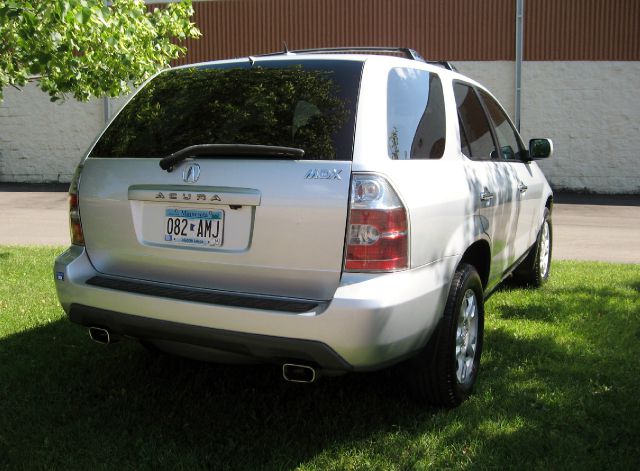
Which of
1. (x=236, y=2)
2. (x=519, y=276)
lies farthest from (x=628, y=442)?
(x=236, y=2)

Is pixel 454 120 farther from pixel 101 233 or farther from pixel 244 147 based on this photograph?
pixel 101 233

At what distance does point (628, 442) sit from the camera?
3.10 m

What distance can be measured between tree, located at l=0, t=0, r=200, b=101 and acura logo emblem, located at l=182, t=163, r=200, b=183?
2.55 m

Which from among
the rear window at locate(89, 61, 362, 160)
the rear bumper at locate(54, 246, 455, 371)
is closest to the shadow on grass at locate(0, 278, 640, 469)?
the rear bumper at locate(54, 246, 455, 371)

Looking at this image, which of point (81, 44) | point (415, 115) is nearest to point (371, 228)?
point (415, 115)

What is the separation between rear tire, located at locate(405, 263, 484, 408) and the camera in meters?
3.21

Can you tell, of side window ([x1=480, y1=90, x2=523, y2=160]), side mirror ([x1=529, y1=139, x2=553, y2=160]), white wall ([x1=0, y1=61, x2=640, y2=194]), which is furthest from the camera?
white wall ([x1=0, y1=61, x2=640, y2=194])

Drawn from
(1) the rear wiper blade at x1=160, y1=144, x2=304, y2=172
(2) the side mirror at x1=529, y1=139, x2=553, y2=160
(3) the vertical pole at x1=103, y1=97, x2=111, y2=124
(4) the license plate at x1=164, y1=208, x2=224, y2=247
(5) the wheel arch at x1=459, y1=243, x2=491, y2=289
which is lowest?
(3) the vertical pole at x1=103, y1=97, x2=111, y2=124

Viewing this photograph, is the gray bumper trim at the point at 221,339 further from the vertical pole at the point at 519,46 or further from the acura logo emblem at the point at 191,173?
the vertical pole at the point at 519,46

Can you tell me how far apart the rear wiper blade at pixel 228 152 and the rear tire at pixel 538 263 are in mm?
3686

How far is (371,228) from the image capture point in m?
2.71

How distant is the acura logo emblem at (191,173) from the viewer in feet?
9.63

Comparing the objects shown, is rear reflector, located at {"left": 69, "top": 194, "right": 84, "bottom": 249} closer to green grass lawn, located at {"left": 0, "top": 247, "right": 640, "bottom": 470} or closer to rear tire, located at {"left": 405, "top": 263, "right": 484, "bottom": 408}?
green grass lawn, located at {"left": 0, "top": 247, "right": 640, "bottom": 470}

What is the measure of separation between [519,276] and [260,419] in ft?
11.7
